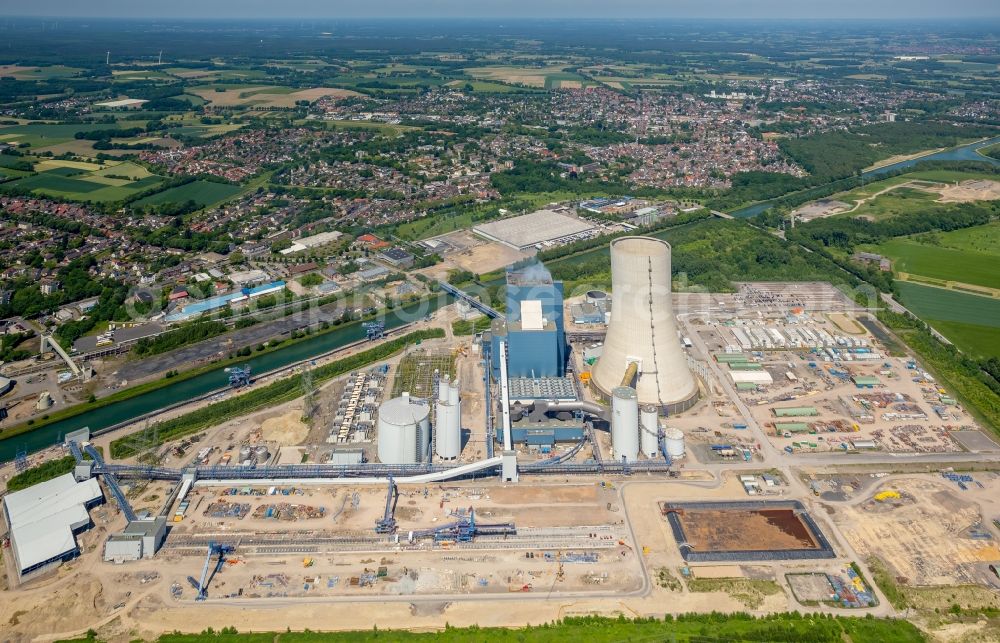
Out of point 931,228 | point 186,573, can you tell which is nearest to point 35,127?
point 186,573

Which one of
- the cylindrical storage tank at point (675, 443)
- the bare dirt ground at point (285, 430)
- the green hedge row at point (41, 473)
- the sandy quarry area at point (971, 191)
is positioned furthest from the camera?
the sandy quarry area at point (971, 191)

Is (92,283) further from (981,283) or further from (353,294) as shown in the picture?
(981,283)

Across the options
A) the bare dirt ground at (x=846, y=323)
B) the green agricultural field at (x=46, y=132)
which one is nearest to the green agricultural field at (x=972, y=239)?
the bare dirt ground at (x=846, y=323)

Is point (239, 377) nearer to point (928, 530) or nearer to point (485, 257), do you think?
point (485, 257)

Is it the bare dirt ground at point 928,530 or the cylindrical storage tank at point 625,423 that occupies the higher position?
the cylindrical storage tank at point 625,423

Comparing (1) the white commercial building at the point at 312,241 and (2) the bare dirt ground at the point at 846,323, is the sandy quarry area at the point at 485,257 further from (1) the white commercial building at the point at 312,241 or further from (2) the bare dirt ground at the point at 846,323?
(2) the bare dirt ground at the point at 846,323

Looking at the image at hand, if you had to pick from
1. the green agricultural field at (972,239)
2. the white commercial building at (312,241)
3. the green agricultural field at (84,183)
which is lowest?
the green agricultural field at (972,239)

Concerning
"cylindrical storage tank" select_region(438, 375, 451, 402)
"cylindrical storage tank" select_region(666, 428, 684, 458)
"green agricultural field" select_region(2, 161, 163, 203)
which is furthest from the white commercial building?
"cylindrical storage tank" select_region(666, 428, 684, 458)
